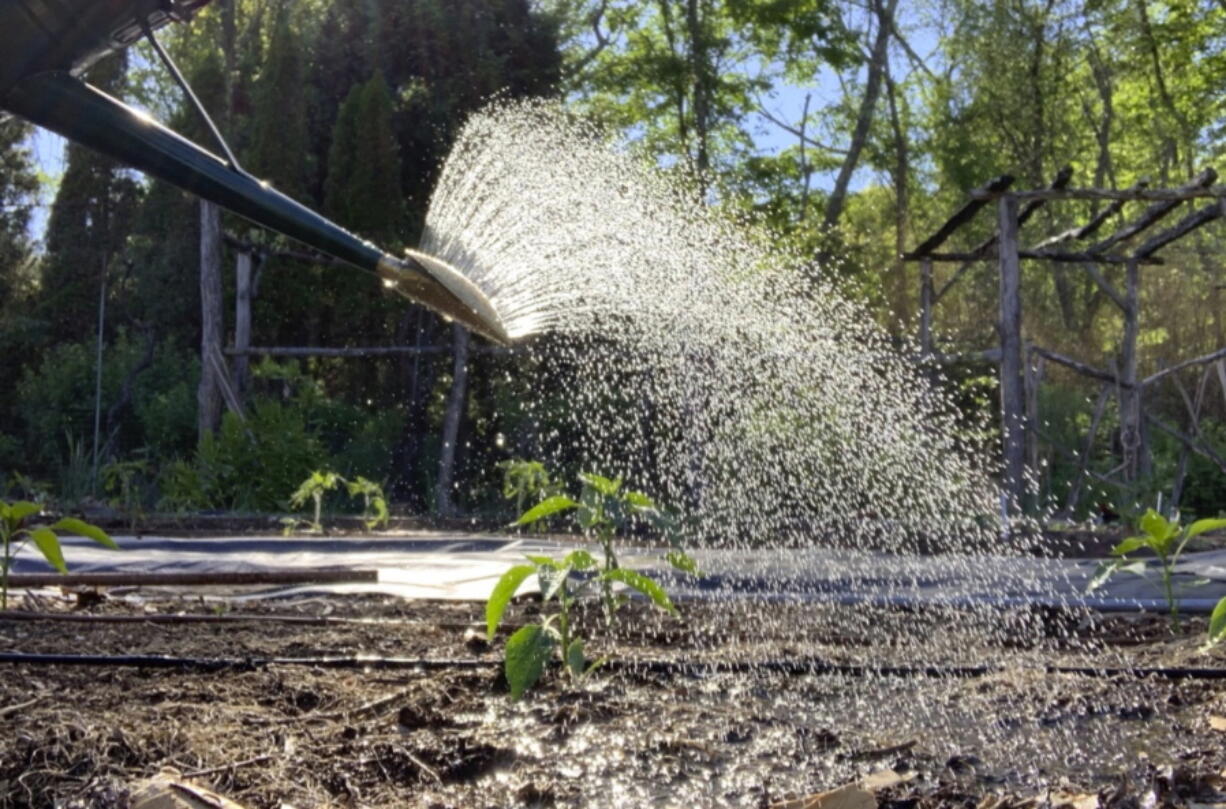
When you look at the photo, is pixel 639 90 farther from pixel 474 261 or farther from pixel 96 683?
pixel 96 683

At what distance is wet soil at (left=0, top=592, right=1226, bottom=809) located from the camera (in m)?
1.77

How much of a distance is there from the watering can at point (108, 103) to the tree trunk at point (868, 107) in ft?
40.9

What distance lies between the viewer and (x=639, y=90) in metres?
14.2

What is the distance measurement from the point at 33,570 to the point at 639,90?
417 inches

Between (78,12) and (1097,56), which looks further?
(1097,56)

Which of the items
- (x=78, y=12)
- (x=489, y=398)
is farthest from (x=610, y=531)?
(x=489, y=398)

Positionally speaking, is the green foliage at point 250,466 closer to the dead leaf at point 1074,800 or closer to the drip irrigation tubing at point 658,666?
the drip irrigation tubing at point 658,666

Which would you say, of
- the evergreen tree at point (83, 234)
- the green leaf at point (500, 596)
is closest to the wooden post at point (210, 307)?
the evergreen tree at point (83, 234)

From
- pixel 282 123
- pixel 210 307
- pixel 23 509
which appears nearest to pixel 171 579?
pixel 23 509

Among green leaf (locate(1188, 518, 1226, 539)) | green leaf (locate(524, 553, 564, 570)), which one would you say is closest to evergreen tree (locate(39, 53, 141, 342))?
green leaf (locate(524, 553, 564, 570))

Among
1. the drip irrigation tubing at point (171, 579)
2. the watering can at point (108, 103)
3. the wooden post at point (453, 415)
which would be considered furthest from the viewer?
the wooden post at point (453, 415)

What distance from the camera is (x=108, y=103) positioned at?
2223 mm

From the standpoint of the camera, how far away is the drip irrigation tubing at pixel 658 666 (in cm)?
251

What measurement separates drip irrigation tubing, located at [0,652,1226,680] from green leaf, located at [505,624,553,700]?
0.94ft
